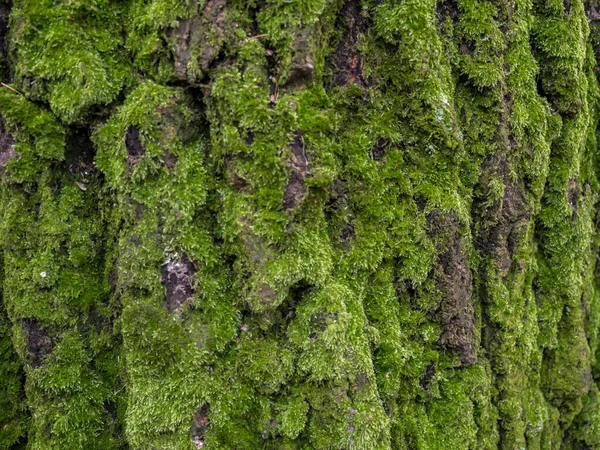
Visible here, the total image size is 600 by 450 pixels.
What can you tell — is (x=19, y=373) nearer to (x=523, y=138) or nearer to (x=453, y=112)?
(x=453, y=112)

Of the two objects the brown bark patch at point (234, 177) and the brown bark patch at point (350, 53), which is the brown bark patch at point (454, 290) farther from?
the brown bark patch at point (234, 177)

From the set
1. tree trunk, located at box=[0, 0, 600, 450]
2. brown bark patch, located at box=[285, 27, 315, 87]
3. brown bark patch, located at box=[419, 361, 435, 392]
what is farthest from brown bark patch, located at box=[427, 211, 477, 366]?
brown bark patch, located at box=[285, 27, 315, 87]

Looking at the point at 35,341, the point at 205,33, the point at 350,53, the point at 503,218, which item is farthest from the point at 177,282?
the point at 503,218

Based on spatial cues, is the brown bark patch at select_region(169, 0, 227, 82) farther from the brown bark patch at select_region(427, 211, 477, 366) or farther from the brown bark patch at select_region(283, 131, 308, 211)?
the brown bark patch at select_region(427, 211, 477, 366)

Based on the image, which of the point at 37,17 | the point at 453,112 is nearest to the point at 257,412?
the point at 453,112

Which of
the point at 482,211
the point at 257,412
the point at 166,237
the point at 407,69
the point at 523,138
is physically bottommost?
the point at 257,412

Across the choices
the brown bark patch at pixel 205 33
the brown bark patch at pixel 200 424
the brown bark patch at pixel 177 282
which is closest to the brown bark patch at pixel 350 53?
the brown bark patch at pixel 205 33
